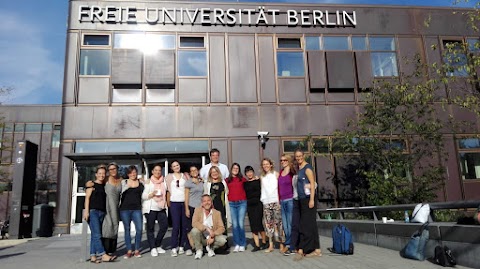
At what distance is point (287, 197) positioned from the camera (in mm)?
7227

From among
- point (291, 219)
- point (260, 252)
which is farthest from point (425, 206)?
point (260, 252)

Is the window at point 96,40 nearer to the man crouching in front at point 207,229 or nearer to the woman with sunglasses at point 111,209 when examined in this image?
the woman with sunglasses at point 111,209

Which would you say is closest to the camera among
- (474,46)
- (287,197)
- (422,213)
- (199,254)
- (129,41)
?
(422,213)

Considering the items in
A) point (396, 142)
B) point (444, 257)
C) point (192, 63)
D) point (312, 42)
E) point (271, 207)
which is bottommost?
point (444, 257)

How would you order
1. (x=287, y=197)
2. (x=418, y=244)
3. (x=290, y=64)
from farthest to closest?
(x=290, y=64) → (x=287, y=197) → (x=418, y=244)

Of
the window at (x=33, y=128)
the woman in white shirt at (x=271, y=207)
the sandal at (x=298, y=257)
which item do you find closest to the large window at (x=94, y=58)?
the woman in white shirt at (x=271, y=207)

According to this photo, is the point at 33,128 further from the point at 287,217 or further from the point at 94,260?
the point at 287,217

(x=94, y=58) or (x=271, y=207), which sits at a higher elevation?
(x=94, y=58)

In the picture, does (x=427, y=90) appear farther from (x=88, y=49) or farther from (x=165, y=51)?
(x=88, y=49)

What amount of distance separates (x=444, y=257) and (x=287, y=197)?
2.70 metres

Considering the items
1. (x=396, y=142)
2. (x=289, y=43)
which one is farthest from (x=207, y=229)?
(x=289, y=43)

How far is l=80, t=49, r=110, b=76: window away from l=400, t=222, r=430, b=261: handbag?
12.9 m

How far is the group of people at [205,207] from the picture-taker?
692 centimetres

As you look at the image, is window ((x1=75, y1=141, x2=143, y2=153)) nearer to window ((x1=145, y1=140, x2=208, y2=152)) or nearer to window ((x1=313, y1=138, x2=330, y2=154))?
window ((x1=145, y1=140, x2=208, y2=152))
